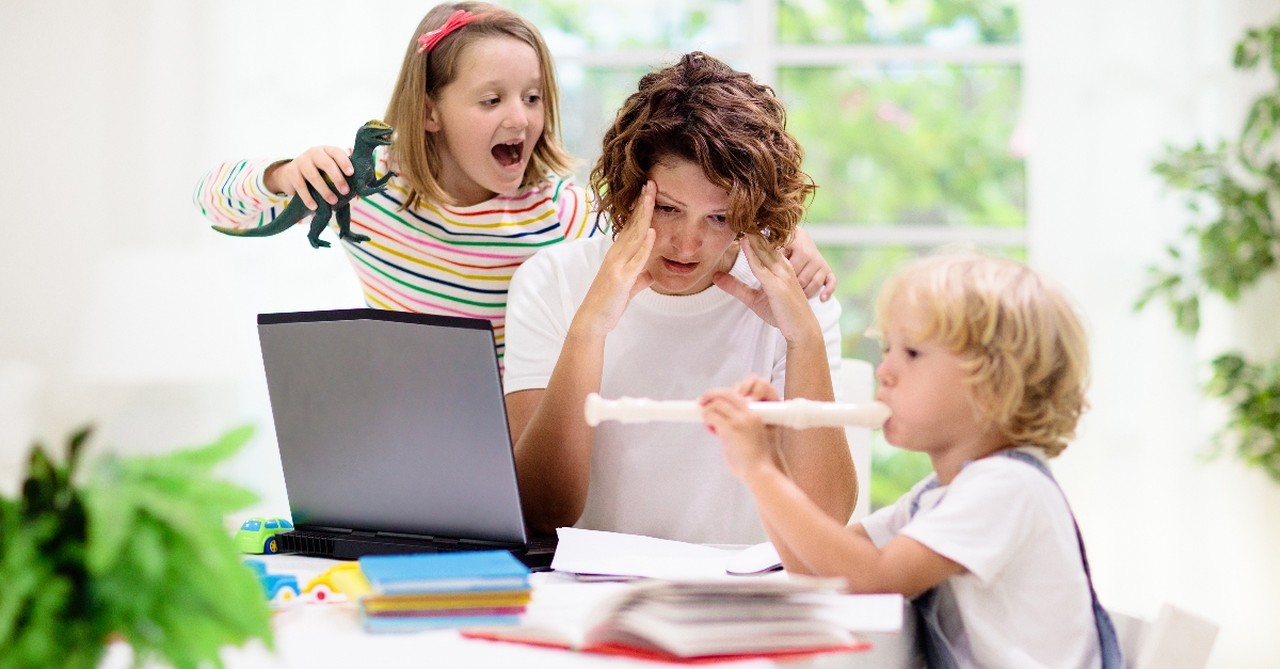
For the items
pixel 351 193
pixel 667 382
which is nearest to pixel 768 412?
pixel 667 382

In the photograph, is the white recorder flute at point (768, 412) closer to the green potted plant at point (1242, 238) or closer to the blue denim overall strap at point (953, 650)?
the blue denim overall strap at point (953, 650)

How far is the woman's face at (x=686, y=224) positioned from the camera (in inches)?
57.6

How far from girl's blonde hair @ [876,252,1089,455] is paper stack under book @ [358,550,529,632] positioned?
420mm

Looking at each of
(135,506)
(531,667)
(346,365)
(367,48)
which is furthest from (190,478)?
(367,48)

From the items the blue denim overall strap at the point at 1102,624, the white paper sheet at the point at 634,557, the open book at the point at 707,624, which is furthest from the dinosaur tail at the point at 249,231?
the blue denim overall strap at the point at 1102,624

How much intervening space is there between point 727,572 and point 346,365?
0.42 metres

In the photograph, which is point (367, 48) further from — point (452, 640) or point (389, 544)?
point (452, 640)

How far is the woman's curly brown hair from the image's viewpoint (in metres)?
1.44

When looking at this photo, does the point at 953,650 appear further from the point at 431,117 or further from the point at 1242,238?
the point at 1242,238

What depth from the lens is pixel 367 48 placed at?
145 inches

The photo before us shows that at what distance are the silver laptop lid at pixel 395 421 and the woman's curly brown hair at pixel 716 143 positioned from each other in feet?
1.24

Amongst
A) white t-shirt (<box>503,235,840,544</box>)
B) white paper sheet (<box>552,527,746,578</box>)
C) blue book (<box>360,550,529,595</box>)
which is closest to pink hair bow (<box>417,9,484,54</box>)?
white t-shirt (<box>503,235,840,544</box>)

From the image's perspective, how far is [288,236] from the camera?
3.64 m

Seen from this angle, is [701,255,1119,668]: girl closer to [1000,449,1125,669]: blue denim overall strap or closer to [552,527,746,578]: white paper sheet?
[1000,449,1125,669]: blue denim overall strap
